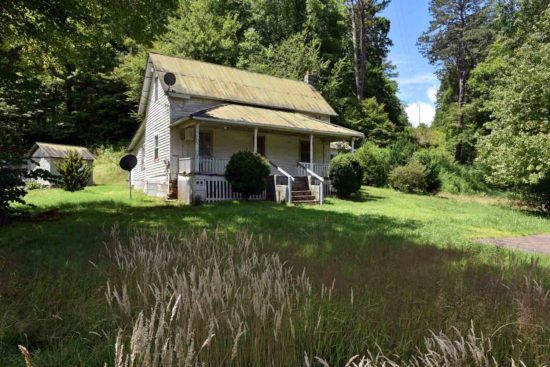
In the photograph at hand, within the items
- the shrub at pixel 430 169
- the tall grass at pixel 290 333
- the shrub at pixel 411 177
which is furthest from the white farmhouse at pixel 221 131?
the tall grass at pixel 290 333

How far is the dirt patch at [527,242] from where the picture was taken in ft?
27.3

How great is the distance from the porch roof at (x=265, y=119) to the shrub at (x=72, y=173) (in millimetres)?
8360

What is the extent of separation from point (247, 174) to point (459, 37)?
32956 millimetres

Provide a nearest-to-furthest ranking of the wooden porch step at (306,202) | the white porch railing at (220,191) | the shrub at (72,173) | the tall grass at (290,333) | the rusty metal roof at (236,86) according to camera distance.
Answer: the tall grass at (290,333), the wooden porch step at (306,202), the white porch railing at (220,191), the rusty metal roof at (236,86), the shrub at (72,173)

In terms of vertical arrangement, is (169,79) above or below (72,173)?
above

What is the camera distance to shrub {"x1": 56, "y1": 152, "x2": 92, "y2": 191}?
20.0m

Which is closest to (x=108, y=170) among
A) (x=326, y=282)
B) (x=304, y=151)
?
(x=304, y=151)

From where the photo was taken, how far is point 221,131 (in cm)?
1912

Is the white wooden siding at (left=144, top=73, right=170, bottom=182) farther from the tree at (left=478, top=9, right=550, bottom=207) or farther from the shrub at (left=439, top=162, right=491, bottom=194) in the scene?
the shrub at (left=439, top=162, right=491, bottom=194)

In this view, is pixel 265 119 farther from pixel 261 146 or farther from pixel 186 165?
pixel 186 165

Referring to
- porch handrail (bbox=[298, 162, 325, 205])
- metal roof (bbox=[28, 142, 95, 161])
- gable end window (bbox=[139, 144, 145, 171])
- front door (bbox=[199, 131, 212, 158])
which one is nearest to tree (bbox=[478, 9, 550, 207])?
porch handrail (bbox=[298, 162, 325, 205])

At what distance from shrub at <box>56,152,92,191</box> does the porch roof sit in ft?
27.4

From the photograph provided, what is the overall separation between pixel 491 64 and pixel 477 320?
3335cm

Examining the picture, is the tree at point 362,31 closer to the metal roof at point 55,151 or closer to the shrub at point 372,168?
the shrub at point 372,168
